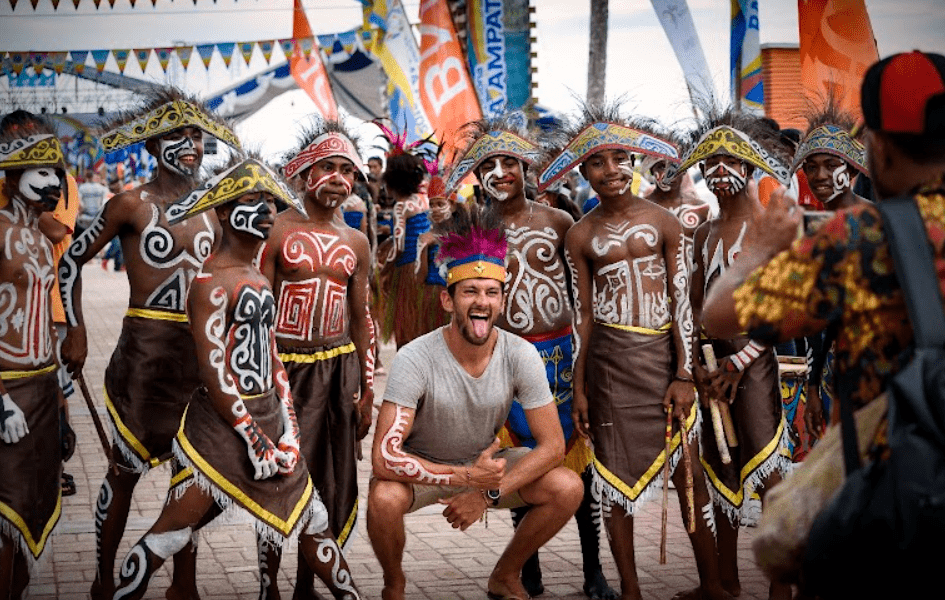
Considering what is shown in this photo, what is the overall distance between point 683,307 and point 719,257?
1.01 feet

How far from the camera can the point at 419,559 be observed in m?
6.91

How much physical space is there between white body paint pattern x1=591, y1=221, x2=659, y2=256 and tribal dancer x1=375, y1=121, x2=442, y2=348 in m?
4.76

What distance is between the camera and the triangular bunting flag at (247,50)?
24030 mm

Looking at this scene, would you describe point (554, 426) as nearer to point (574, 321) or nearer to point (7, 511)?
point (574, 321)

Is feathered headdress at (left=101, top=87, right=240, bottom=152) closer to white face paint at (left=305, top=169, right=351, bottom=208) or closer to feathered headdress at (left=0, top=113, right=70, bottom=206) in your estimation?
white face paint at (left=305, top=169, right=351, bottom=208)

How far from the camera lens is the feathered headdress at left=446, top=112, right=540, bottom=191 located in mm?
6883

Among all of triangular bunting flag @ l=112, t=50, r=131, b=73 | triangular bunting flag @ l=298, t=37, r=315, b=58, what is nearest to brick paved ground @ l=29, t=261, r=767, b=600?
triangular bunting flag @ l=298, t=37, r=315, b=58

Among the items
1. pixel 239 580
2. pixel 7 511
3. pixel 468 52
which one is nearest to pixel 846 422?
pixel 7 511

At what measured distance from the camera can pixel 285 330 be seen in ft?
20.3

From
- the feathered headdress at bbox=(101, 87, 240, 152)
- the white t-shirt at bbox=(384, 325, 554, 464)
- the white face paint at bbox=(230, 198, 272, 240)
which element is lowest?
the white t-shirt at bbox=(384, 325, 554, 464)

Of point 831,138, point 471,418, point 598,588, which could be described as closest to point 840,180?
point 831,138

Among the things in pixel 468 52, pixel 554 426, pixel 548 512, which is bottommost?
pixel 548 512

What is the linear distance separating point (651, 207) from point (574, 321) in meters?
0.70

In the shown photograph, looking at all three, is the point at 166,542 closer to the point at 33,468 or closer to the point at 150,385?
the point at 33,468
